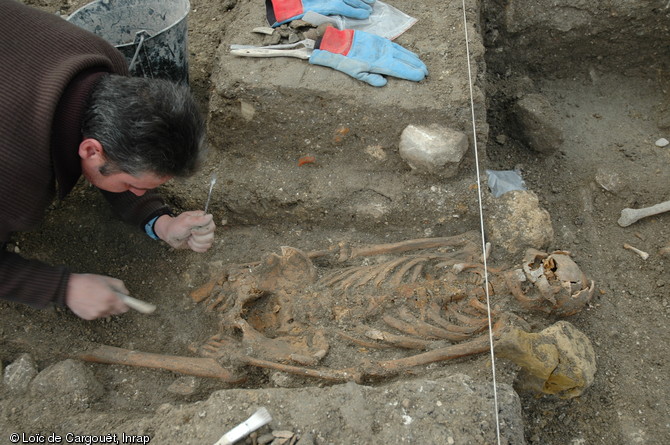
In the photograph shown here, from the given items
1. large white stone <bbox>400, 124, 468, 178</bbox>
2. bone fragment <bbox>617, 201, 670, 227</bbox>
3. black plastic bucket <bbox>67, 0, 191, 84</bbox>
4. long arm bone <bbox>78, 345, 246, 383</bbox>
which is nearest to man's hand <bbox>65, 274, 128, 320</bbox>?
long arm bone <bbox>78, 345, 246, 383</bbox>

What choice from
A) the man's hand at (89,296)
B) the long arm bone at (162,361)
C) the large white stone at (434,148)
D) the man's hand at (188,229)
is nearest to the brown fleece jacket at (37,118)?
the man's hand at (89,296)

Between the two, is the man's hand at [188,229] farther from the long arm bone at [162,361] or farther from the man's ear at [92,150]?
the man's ear at [92,150]

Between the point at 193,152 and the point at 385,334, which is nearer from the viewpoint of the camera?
the point at 193,152

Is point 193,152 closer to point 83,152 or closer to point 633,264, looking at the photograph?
point 83,152

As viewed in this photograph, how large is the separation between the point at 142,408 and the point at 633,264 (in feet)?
10.6

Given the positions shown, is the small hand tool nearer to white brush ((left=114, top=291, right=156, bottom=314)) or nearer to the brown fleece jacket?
the brown fleece jacket

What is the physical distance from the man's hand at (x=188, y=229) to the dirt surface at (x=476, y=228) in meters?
0.28

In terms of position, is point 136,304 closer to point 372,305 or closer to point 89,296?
point 89,296

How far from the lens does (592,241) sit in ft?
13.0

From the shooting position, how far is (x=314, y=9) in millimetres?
3963

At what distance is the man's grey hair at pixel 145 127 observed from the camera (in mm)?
2285

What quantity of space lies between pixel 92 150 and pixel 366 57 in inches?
74.8

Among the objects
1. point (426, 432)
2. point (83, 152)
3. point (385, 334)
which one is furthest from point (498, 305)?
point (83, 152)

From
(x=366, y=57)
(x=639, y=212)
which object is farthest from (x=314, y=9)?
(x=639, y=212)
